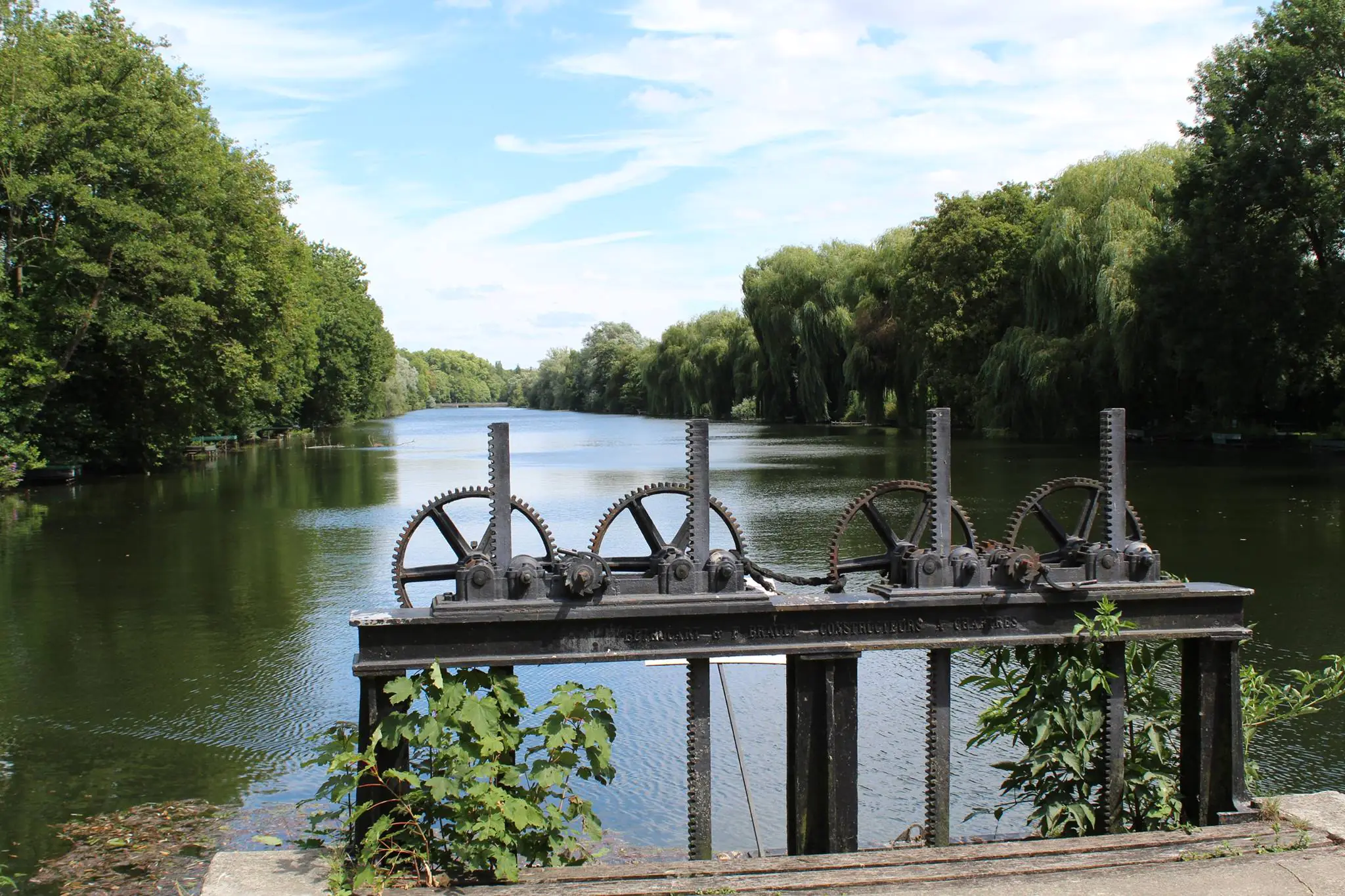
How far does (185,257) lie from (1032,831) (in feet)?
93.0

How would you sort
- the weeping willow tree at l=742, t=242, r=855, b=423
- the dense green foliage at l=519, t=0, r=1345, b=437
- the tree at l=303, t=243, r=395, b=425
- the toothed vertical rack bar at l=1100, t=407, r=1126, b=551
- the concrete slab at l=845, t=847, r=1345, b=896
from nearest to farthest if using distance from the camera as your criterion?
the concrete slab at l=845, t=847, r=1345, b=896 → the toothed vertical rack bar at l=1100, t=407, r=1126, b=551 → the dense green foliage at l=519, t=0, r=1345, b=437 → the weeping willow tree at l=742, t=242, r=855, b=423 → the tree at l=303, t=243, r=395, b=425

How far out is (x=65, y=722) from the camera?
8.83m

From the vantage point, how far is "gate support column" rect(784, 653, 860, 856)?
4949 mm

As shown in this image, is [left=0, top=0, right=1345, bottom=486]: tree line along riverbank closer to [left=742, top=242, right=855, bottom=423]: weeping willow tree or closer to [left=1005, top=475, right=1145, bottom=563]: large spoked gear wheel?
[left=742, top=242, right=855, bottom=423]: weeping willow tree

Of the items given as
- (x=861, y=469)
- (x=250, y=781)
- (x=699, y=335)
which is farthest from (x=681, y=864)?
(x=699, y=335)

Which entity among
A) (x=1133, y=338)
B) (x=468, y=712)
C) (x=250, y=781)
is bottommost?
(x=250, y=781)

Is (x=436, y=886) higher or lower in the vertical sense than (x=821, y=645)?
lower

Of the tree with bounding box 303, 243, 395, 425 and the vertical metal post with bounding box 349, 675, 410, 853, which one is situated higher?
the tree with bounding box 303, 243, 395, 425

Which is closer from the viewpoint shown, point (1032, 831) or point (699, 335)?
point (1032, 831)

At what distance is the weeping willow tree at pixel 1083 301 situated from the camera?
37156 mm

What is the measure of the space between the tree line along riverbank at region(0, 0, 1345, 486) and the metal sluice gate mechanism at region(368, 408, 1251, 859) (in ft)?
84.5

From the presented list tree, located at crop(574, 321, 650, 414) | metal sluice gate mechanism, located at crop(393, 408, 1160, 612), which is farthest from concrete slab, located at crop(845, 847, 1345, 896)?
tree, located at crop(574, 321, 650, 414)

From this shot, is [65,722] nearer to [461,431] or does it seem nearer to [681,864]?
[681,864]

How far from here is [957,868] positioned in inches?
176
